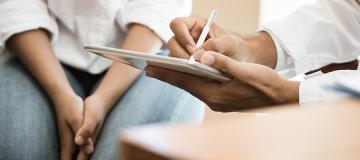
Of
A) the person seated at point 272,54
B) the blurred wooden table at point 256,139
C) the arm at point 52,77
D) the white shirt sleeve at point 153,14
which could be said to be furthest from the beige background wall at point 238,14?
the blurred wooden table at point 256,139

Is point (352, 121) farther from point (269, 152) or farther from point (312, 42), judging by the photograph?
point (312, 42)

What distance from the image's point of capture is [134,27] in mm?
959

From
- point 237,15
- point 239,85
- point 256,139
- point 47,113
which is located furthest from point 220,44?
point 237,15

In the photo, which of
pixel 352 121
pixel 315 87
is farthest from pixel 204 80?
pixel 352 121

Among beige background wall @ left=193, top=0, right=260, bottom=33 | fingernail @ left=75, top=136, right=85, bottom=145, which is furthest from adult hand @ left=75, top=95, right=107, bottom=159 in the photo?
beige background wall @ left=193, top=0, right=260, bottom=33

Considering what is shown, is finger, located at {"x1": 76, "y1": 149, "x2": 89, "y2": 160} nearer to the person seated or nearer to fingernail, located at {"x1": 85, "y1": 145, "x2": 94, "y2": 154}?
fingernail, located at {"x1": 85, "y1": 145, "x2": 94, "y2": 154}

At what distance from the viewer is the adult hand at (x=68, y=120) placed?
81cm

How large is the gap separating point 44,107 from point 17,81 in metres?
0.08

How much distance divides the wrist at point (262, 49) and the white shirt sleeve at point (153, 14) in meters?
0.18

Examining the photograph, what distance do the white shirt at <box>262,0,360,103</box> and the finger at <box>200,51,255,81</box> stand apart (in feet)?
0.68

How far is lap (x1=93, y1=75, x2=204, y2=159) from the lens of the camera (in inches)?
31.0

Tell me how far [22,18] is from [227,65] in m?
0.46

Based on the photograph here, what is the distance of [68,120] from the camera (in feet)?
2.70

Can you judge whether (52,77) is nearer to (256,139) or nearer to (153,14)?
(153,14)
